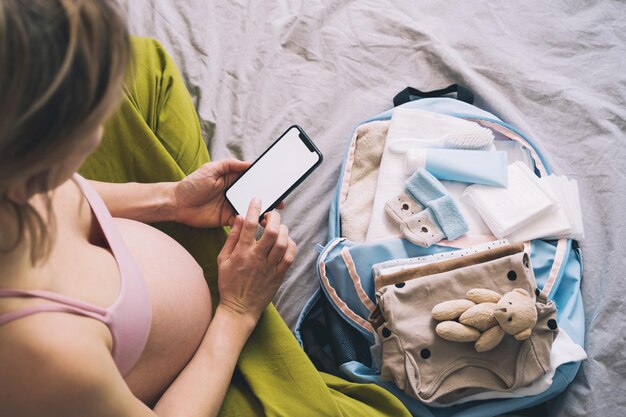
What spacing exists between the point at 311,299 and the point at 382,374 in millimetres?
178

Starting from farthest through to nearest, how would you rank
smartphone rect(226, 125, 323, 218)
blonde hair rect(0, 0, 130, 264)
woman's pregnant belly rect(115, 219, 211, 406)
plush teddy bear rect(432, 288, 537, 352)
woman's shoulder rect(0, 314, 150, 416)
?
smartphone rect(226, 125, 323, 218) < plush teddy bear rect(432, 288, 537, 352) < woman's pregnant belly rect(115, 219, 211, 406) < woman's shoulder rect(0, 314, 150, 416) < blonde hair rect(0, 0, 130, 264)

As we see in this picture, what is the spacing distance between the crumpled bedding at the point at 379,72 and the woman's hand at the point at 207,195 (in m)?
0.16

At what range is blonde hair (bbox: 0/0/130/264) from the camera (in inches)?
14.0

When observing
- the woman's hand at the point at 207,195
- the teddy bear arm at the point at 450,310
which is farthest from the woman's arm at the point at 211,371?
the teddy bear arm at the point at 450,310

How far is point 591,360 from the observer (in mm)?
855

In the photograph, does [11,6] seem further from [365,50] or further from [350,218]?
[365,50]

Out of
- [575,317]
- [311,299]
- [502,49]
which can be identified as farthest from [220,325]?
[502,49]

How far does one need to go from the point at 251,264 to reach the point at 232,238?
5 centimetres

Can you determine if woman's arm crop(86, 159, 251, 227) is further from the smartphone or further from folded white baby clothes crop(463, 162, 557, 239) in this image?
folded white baby clothes crop(463, 162, 557, 239)

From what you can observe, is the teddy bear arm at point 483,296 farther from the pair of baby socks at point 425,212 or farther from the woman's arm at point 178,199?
the woman's arm at point 178,199

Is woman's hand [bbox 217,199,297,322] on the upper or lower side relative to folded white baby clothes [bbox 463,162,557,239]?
lower

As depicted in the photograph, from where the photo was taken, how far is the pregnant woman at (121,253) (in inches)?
14.8

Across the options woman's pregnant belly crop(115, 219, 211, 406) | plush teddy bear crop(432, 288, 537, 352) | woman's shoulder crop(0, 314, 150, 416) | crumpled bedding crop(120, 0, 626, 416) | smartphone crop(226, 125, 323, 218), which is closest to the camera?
woman's shoulder crop(0, 314, 150, 416)

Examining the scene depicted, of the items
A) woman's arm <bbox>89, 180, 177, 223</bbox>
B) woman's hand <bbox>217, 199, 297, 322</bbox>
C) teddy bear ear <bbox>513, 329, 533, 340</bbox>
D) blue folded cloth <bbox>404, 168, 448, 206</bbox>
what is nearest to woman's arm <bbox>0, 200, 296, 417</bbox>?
woman's hand <bbox>217, 199, 297, 322</bbox>
